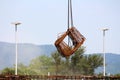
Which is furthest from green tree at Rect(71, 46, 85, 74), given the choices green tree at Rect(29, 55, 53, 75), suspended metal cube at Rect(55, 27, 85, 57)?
suspended metal cube at Rect(55, 27, 85, 57)

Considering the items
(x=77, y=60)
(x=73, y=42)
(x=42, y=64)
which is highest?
(x=73, y=42)

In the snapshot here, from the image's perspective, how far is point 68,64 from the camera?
68.4 m

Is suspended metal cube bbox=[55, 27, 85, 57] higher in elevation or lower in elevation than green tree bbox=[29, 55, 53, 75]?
higher

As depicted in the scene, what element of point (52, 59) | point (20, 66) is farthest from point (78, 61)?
point (20, 66)

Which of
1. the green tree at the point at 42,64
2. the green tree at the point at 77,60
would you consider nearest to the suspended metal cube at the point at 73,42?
the green tree at the point at 77,60

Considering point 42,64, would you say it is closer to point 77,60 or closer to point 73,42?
point 77,60

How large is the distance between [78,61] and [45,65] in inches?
380

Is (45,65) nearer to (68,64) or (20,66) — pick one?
(20,66)

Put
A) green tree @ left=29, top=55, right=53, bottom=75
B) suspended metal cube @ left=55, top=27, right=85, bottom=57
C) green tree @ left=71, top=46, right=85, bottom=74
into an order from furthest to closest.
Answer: green tree @ left=29, top=55, right=53, bottom=75, green tree @ left=71, top=46, right=85, bottom=74, suspended metal cube @ left=55, top=27, right=85, bottom=57

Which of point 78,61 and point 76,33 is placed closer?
point 76,33

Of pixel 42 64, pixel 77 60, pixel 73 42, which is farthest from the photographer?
pixel 42 64

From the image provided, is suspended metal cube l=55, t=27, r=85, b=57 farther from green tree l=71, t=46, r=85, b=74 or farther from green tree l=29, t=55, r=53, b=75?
green tree l=29, t=55, r=53, b=75

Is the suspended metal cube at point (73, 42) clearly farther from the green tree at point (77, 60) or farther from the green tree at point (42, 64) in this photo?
the green tree at point (42, 64)

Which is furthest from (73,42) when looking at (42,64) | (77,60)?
(42,64)
